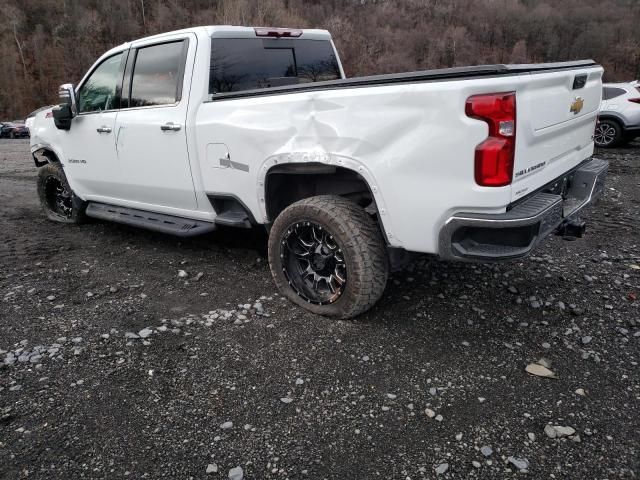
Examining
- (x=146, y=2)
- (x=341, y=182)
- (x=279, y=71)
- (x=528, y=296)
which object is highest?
(x=146, y=2)

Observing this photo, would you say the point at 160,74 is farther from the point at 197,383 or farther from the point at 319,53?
the point at 197,383

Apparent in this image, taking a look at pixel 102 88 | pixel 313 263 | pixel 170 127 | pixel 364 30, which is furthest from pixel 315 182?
pixel 364 30

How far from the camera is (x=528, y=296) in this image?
3611 millimetres

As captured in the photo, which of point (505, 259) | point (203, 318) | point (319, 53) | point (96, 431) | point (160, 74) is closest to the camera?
point (96, 431)

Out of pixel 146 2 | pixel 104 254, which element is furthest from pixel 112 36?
pixel 104 254

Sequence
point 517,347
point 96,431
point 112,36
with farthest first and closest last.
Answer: point 112,36, point 517,347, point 96,431

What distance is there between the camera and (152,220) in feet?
14.6

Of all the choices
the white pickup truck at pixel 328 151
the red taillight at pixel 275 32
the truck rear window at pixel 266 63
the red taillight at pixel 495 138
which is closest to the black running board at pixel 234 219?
the white pickup truck at pixel 328 151

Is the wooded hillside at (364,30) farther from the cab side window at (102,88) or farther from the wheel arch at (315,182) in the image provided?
the wheel arch at (315,182)

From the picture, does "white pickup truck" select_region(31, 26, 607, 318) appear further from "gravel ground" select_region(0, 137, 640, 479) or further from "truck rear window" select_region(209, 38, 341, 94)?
"gravel ground" select_region(0, 137, 640, 479)

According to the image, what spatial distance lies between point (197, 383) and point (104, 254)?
2.50 meters

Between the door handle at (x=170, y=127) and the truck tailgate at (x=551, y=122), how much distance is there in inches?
95.2

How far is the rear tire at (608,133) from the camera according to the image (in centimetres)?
1030

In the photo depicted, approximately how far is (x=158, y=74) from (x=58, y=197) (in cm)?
255
